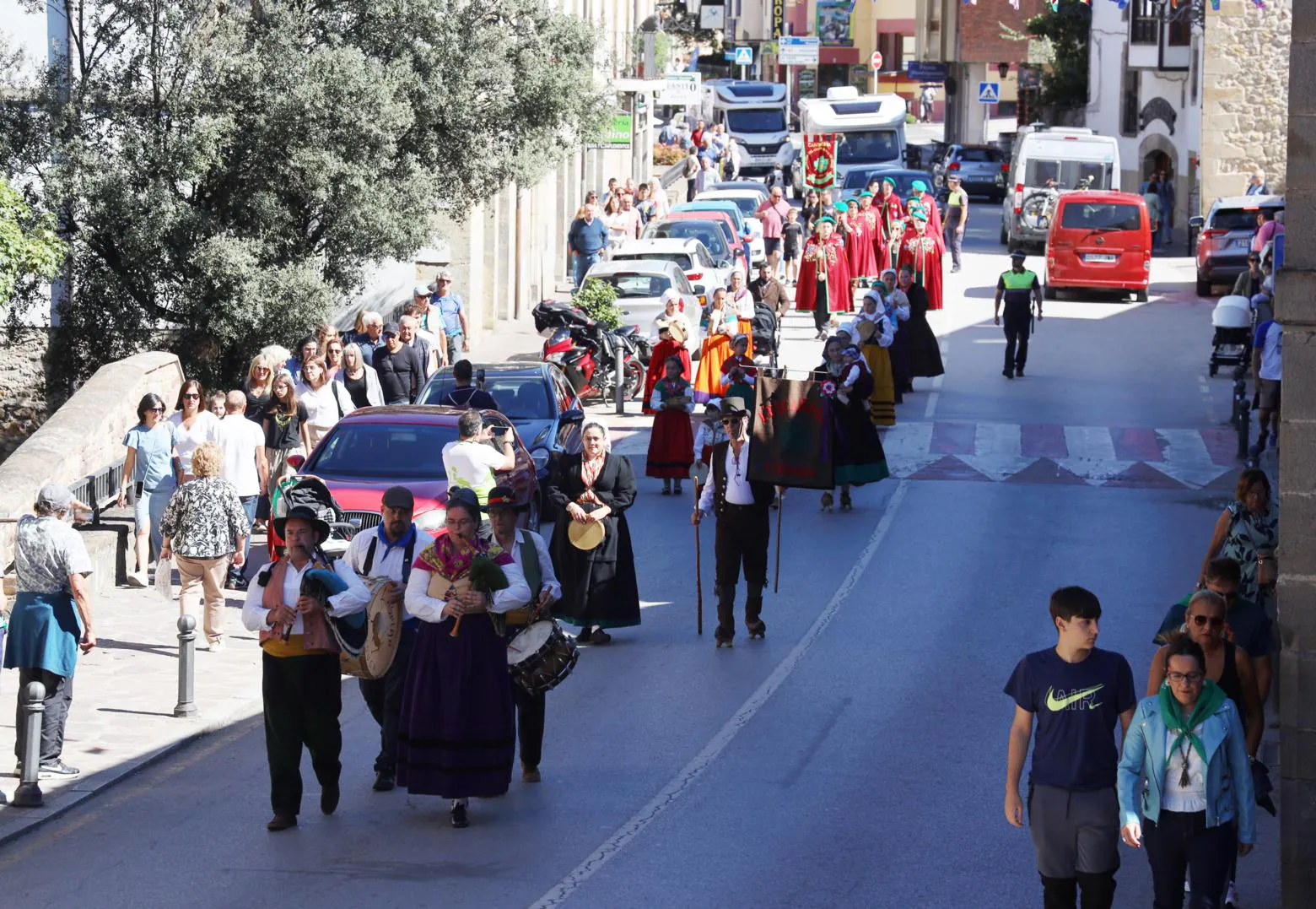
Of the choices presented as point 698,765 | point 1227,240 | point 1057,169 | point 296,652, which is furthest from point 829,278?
point 296,652

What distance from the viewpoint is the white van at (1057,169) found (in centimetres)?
Answer: 4606

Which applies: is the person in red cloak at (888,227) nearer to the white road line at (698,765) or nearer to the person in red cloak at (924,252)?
the person in red cloak at (924,252)

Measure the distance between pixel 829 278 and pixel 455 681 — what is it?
2465cm

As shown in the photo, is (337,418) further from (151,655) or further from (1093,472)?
(1093,472)

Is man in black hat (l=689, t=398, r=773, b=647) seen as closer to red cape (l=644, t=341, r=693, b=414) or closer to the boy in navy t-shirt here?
the boy in navy t-shirt

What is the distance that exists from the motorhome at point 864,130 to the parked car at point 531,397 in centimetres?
3292

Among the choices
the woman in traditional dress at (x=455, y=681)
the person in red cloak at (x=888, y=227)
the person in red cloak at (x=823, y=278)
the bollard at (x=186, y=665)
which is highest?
the person in red cloak at (x=888, y=227)

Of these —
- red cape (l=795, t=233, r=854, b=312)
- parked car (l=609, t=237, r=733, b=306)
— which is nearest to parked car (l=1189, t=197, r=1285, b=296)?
red cape (l=795, t=233, r=854, b=312)

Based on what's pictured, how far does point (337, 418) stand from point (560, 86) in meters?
7.26

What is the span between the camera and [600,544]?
14.5 metres

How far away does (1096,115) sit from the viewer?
63.5 m

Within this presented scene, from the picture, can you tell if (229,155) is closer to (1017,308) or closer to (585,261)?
(1017,308)

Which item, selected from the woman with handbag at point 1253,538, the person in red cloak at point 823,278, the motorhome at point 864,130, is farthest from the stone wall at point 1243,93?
the woman with handbag at point 1253,538

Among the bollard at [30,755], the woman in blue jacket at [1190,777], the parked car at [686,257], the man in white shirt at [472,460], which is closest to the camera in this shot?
the woman in blue jacket at [1190,777]
